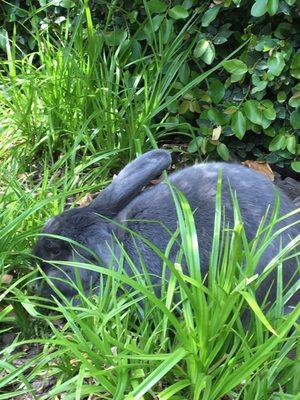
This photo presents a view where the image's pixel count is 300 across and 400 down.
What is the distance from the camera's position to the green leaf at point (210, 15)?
14.1 ft

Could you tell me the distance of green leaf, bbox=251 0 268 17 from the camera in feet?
12.9

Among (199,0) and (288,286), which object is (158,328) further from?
(199,0)

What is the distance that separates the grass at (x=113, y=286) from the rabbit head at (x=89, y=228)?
4.6 inches

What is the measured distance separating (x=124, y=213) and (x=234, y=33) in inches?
67.1

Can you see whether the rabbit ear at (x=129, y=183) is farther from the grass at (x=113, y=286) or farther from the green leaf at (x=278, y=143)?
the green leaf at (x=278, y=143)

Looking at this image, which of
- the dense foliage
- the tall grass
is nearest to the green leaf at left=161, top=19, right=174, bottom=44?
the dense foliage

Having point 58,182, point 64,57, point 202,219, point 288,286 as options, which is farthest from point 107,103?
point 288,286

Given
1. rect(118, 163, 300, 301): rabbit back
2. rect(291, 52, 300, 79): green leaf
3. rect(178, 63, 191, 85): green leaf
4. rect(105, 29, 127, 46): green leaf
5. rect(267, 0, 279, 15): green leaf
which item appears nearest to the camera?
rect(118, 163, 300, 301): rabbit back

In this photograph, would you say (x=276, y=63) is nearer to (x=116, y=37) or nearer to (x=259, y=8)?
(x=259, y=8)

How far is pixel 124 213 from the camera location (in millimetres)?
3379

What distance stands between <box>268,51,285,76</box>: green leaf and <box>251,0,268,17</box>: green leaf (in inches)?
10.9

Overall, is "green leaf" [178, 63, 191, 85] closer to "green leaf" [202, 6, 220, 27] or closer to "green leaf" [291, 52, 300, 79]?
"green leaf" [202, 6, 220, 27]

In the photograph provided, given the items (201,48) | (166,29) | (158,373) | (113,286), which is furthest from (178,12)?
(158,373)

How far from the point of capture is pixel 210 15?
14.1 ft
